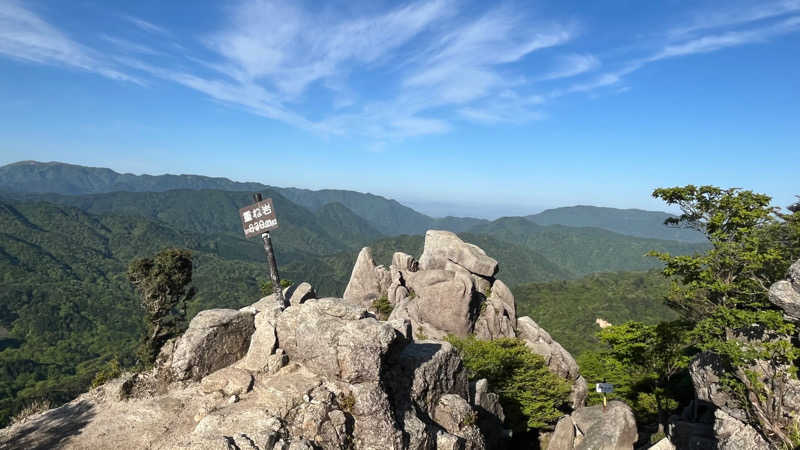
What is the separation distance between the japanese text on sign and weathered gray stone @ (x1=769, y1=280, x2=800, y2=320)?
20109mm

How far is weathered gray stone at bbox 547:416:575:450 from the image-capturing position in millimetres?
22719

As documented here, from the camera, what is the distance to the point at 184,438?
11164 mm

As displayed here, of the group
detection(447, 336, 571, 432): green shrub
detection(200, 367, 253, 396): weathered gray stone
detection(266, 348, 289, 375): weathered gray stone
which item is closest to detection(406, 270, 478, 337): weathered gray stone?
detection(447, 336, 571, 432): green shrub

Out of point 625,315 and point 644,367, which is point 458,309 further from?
point 625,315

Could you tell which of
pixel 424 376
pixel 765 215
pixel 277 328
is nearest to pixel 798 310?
pixel 765 215

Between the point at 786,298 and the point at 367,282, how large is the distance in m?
33.4

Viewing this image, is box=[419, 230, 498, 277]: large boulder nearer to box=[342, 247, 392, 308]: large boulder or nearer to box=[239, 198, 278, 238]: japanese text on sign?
box=[342, 247, 392, 308]: large boulder

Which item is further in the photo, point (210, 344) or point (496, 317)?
point (496, 317)

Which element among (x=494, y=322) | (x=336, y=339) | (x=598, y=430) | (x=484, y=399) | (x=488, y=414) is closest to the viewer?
(x=336, y=339)

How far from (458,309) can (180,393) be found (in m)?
25.5

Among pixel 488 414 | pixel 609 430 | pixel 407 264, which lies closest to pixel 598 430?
pixel 609 430

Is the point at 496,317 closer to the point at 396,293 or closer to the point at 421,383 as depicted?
the point at 396,293

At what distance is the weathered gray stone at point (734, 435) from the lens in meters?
16.0

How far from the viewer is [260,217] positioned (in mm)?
16078
